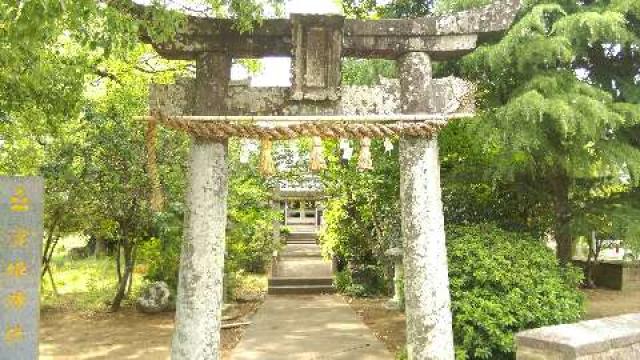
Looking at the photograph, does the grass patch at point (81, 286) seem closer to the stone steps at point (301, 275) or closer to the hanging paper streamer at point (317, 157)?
the stone steps at point (301, 275)

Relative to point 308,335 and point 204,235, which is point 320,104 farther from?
point 308,335

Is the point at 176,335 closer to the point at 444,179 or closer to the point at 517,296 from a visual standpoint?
the point at 517,296

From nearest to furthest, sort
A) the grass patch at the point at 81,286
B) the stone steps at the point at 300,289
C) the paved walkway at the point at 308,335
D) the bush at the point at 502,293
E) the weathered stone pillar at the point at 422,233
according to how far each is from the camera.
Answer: the weathered stone pillar at the point at 422,233, the bush at the point at 502,293, the paved walkway at the point at 308,335, the grass patch at the point at 81,286, the stone steps at the point at 300,289

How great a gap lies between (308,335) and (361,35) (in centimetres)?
594

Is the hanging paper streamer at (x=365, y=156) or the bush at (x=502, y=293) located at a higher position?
the hanging paper streamer at (x=365, y=156)

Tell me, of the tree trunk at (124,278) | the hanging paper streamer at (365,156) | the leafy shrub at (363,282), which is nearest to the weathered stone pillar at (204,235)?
the hanging paper streamer at (365,156)

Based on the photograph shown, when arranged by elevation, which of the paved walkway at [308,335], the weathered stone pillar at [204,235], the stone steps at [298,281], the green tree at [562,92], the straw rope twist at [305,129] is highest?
the green tree at [562,92]

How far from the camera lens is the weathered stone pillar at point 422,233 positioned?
5.74 meters

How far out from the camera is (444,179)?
8938 millimetres

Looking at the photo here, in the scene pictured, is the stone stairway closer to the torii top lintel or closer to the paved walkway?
the paved walkway

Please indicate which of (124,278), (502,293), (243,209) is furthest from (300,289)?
(502,293)

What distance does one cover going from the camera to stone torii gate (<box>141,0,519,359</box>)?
5.52m

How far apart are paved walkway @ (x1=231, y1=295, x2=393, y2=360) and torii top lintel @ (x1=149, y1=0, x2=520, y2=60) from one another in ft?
15.1

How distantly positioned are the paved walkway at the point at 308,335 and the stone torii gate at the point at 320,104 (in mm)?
3044
